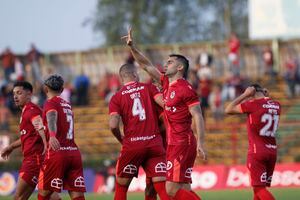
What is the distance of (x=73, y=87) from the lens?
38781mm

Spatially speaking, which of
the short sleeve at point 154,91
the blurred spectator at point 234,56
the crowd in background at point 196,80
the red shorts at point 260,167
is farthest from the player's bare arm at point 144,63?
the blurred spectator at point 234,56

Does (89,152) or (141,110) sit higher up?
(141,110)

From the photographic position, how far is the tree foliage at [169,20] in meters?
67.6

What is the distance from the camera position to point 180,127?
1464 cm

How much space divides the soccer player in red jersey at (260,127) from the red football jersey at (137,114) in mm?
1880

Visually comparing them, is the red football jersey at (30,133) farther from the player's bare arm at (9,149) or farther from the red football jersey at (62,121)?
the red football jersey at (62,121)

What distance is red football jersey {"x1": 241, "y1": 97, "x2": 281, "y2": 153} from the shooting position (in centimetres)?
1675

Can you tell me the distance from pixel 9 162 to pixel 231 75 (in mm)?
9110

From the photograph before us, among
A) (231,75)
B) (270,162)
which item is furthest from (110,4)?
(270,162)

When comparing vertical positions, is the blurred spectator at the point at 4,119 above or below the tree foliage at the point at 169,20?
below

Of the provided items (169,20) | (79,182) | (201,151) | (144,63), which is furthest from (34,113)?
(169,20)

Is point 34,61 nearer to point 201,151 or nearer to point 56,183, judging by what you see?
point 56,183

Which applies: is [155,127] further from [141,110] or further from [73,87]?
[73,87]

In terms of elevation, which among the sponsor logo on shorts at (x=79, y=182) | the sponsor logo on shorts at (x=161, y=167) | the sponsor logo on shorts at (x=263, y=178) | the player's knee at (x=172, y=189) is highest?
the sponsor logo on shorts at (x=161, y=167)
